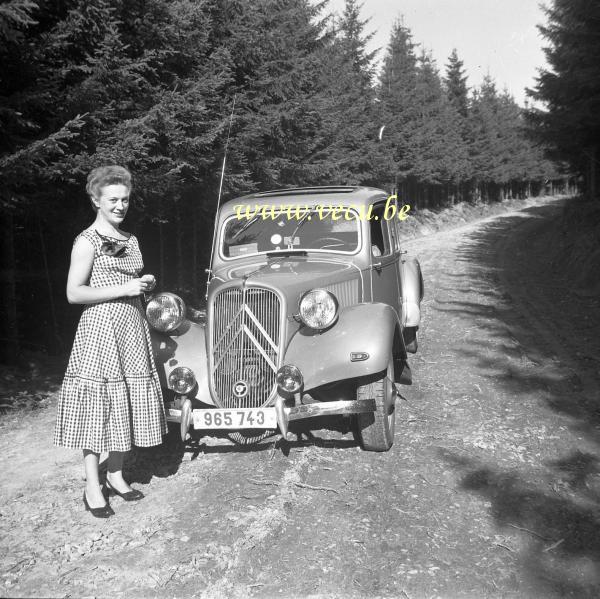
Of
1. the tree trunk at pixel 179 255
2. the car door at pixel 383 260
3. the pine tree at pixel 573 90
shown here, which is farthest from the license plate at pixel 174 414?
the pine tree at pixel 573 90

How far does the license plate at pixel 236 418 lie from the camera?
13.7ft

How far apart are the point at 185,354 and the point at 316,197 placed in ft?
7.38

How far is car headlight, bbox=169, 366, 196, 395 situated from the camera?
175 inches

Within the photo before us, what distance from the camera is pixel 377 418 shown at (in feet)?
14.9

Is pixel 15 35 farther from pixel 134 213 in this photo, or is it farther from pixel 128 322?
pixel 134 213

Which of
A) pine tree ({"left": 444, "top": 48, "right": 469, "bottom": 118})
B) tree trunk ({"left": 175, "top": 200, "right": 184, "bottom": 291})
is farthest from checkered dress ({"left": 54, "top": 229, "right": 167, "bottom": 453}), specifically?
pine tree ({"left": 444, "top": 48, "right": 469, "bottom": 118})

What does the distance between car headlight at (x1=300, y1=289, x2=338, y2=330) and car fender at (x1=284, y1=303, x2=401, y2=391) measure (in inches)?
3.7

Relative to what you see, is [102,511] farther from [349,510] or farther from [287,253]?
[287,253]

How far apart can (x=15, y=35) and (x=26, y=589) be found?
4.24m

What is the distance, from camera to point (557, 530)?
3.44 meters

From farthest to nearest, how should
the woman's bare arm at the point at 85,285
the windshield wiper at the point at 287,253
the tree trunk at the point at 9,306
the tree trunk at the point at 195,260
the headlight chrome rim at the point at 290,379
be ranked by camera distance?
the tree trunk at the point at 195,260
the tree trunk at the point at 9,306
the windshield wiper at the point at 287,253
the headlight chrome rim at the point at 290,379
the woman's bare arm at the point at 85,285

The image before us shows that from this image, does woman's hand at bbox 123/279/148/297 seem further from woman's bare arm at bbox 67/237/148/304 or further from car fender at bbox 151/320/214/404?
car fender at bbox 151/320/214/404

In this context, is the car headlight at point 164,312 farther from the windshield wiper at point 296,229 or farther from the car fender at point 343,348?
the windshield wiper at point 296,229

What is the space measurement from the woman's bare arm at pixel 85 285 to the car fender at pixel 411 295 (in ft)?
12.6
